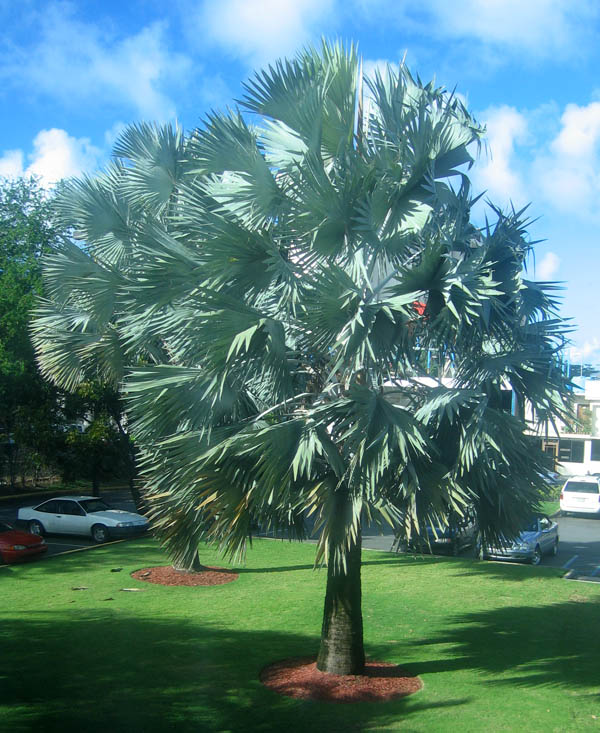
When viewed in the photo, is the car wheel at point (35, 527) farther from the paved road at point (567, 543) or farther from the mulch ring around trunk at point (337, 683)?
the mulch ring around trunk at point (337, 683)

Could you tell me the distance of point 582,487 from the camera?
32.7m

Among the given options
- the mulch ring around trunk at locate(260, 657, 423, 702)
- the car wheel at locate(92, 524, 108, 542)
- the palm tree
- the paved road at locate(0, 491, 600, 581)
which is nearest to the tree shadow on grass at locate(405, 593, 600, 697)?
the mulch ring around trunk at locate(260, 657, 423, 702)

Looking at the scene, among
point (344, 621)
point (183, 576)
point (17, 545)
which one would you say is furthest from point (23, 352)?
point (344, 621)

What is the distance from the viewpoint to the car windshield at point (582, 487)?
1274 inches

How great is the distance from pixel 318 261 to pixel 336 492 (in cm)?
264

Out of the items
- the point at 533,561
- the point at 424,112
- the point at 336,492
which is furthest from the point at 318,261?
the point at 533,561

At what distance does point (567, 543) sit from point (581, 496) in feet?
27.3

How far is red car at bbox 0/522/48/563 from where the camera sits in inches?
667

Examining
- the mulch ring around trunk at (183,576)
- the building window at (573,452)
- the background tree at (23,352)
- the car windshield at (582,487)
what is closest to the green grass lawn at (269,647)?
the mulch ring around trunk at (183,576)

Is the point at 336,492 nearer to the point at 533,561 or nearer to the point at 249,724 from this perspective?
the point at 249,724

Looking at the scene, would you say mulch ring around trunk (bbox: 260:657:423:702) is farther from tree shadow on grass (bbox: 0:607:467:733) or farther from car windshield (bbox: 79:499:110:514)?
car windshield (bbox: 79:499:110:514)

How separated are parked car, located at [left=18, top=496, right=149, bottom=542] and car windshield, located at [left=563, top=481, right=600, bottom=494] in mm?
20140

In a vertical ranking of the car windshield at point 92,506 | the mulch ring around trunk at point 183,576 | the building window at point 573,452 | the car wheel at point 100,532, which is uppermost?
the building window at point 573,452

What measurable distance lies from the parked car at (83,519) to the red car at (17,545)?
11.7 feet
